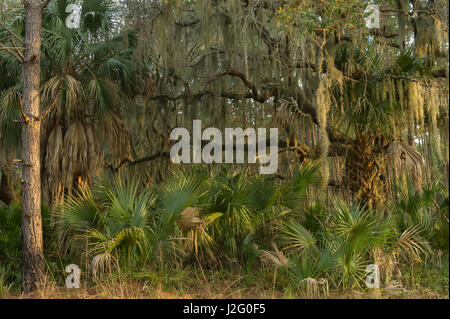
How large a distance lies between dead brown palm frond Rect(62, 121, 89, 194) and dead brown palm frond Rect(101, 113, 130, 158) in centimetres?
44

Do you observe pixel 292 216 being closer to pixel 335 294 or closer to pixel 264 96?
pixel 335 294

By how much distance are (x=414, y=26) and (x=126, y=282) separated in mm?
7015

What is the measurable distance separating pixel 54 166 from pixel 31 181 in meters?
1.26

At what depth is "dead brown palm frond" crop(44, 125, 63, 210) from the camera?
7539 millimetres

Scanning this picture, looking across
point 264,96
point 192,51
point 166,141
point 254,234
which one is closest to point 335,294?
point 254,234

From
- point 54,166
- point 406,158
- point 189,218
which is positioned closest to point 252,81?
point 406,158

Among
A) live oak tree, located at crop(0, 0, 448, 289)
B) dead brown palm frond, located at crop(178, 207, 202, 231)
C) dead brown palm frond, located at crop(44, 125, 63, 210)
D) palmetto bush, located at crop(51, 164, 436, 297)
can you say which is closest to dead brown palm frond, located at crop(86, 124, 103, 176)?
live oak tree, located at crop(0, 0, 448, 289)

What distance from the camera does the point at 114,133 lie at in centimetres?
827

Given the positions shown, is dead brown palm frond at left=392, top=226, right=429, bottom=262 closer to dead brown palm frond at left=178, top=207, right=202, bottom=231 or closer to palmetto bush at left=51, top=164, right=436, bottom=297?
palmetto bush at left=51, top=164, right=436, bottom=297

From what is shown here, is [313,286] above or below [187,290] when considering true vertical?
above

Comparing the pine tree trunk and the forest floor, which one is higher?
the pine tree trunk
